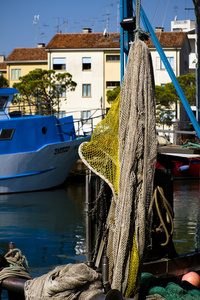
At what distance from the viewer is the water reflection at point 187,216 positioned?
1155 centimetres

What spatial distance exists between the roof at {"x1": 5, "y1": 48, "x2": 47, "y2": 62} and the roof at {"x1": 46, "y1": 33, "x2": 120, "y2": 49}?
10.3 ft

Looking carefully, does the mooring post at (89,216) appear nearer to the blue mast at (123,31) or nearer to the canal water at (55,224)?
the canal water at (55,224)

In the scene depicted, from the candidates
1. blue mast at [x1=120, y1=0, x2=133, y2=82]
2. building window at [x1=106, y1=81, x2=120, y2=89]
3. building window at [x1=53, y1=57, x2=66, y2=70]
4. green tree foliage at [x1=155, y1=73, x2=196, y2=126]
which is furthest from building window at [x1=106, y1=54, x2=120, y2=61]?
blue mast at [x1=120, y1=0, x2=133, y2=82]

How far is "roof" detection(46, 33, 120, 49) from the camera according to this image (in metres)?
46.0

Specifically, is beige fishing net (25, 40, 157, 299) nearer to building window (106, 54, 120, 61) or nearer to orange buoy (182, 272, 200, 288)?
orange buoy (182, 272, 200, 288)

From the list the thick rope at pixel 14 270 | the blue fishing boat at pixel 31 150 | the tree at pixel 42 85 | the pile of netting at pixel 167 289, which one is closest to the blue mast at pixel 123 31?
the pile of netting at pixel 167 289

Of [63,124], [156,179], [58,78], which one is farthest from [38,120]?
[58,78]

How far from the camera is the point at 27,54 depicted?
51250 millimetres

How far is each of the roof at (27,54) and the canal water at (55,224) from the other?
1199 inches

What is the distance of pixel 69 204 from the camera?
707 inches

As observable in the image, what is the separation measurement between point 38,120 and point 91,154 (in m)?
14.5

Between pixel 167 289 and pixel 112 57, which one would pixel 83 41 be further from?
pixel 167 289

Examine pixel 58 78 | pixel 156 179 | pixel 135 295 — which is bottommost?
pixel 135 295

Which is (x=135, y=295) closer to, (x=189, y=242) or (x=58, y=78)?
(x=189, y=242)
